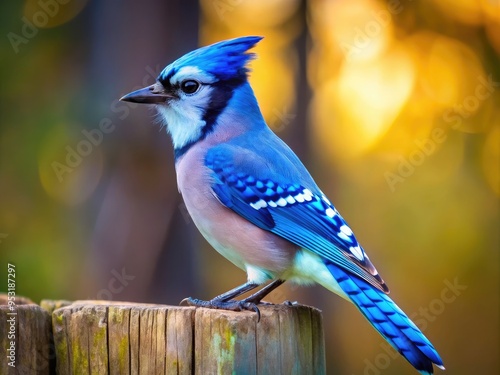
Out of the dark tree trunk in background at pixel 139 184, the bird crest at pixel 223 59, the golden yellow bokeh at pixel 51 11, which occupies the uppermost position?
the golden yellow bokeh at pixel 51 11

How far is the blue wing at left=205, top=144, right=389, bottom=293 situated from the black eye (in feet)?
1.28

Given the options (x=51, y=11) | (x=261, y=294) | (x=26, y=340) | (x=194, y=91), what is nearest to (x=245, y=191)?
(x=261, y=294)

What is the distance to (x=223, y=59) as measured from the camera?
403 cm

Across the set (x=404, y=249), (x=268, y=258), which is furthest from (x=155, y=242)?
(x=404, y=249)

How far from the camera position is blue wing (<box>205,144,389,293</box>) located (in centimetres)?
371

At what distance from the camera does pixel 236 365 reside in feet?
8.64

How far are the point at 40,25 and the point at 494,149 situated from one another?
22.6 feet

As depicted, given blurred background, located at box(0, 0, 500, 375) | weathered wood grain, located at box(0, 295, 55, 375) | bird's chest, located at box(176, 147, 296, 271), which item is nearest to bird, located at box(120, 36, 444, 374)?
bird's chest, located at box(176, 147, 296, 271)

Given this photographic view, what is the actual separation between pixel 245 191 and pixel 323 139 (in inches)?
260

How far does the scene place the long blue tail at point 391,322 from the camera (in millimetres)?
2873

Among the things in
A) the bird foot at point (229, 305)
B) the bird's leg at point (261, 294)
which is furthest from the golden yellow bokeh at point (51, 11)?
the bird foot at point (229, 305)

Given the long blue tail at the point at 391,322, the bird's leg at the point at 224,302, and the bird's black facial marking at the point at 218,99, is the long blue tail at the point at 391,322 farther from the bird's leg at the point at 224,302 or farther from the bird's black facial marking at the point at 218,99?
the bird's black facial marking at the point at 218,99

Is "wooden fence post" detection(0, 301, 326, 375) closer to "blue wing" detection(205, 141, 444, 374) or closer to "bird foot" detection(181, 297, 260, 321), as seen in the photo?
"bird foot" detection(181, 297, 260, 321)

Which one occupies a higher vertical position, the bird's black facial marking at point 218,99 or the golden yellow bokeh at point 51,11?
the golden yellow bokeh at point 51,11
